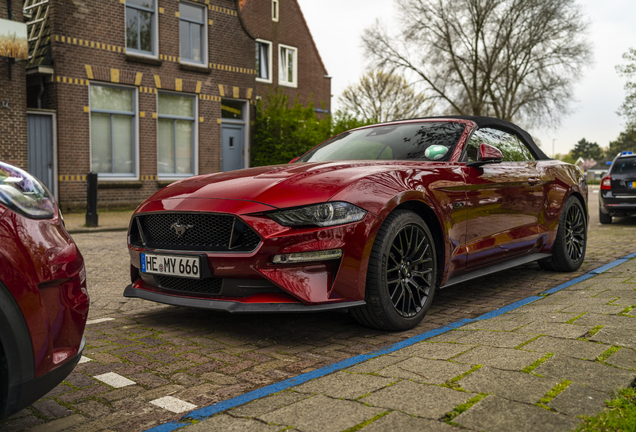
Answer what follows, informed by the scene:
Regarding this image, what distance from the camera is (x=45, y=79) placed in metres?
15.0

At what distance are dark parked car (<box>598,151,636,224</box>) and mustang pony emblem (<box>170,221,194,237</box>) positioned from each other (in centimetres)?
1153

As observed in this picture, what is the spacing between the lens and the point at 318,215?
332 centimetres

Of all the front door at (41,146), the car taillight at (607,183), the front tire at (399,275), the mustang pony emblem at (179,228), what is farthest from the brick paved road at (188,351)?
the front door at (41,146)

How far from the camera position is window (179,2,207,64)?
58.2ft

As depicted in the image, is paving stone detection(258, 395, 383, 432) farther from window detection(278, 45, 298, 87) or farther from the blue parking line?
window detection(278, 45, 298, 87)

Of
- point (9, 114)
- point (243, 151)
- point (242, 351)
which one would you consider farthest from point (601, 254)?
point (243, 151)

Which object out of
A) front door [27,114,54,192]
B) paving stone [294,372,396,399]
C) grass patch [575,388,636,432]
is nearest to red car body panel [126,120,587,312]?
paving stone [294,372,396,399]

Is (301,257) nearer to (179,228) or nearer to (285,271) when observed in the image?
(285,271)

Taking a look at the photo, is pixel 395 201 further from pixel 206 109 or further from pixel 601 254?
pixel 206 109

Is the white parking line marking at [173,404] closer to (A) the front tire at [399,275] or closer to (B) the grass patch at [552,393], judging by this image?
(A) the front tire at [399,275]

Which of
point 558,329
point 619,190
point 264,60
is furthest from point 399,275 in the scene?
point 264,60

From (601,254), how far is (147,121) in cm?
1310

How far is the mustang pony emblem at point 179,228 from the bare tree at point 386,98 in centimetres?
3847

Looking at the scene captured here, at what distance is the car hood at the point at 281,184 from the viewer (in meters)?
3.38
